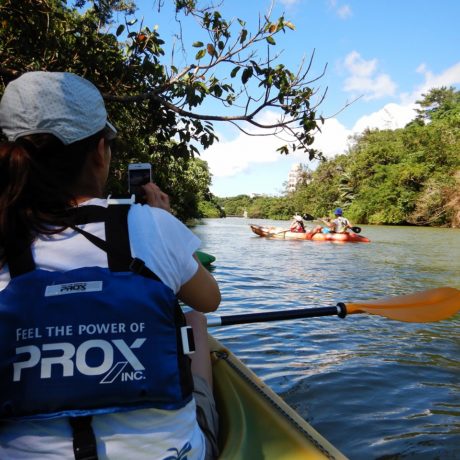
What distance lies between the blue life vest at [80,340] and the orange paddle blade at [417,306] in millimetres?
2080

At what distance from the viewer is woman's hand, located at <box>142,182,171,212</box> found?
1397 mm

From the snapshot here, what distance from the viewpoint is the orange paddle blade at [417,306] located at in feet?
9.63

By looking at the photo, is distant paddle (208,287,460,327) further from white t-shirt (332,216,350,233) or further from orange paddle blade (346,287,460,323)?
white t-shirt (332,216,350,233)

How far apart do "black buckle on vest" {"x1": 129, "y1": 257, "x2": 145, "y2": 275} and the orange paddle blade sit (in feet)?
6.87

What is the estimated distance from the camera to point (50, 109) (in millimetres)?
1072

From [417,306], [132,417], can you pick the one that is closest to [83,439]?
[132,417]

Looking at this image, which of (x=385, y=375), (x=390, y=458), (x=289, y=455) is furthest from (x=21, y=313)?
(x=385, y=375)

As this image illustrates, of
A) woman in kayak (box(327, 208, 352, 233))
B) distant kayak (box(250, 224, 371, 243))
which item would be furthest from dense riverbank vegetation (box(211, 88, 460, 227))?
distant kayak (box(250, 224, 371, 243))

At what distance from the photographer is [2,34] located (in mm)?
4270

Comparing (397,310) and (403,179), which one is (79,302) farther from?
(403,179)

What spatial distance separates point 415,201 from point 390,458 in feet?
104

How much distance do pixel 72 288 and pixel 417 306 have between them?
2.75 m

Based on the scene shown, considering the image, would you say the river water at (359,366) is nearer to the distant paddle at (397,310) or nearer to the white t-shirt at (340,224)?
the distant paddle at (397,310)

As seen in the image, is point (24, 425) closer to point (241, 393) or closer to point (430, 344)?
point (241, 393)
